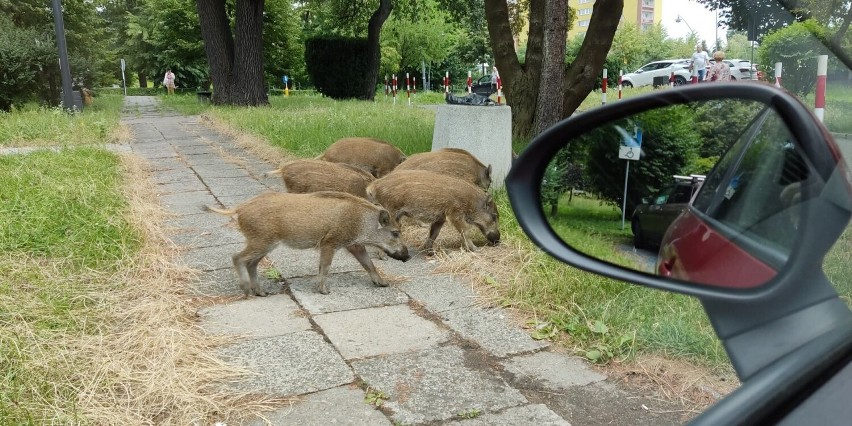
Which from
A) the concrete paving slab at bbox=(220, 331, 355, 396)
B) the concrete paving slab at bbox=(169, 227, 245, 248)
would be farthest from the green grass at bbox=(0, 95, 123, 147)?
the concrete paving slab at bbox=(220, 331, 355, 396)

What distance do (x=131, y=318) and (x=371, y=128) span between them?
7712 mm

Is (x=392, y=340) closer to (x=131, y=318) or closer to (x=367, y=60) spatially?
(x=131, y=318)

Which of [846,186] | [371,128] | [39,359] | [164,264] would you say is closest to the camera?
[846,186]

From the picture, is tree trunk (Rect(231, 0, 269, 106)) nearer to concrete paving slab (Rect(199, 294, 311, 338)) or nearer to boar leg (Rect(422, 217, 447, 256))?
boar leg (Rect(422, 217, 447, 256))

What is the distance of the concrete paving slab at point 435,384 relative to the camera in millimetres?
3145

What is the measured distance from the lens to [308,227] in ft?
15.8

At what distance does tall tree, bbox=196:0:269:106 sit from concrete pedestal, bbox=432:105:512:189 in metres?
11.0

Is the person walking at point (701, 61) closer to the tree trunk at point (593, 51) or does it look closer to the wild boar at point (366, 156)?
the tree trunk at point (593, 51)

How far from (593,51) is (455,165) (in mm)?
4587

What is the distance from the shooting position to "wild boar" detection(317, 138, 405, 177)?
7.54 metres

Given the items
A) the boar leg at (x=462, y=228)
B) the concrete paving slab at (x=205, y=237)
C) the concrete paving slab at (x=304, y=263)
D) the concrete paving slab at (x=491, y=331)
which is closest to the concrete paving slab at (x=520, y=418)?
the concrete paving slab at (x=491, y=331)

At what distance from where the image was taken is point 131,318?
4.06 m

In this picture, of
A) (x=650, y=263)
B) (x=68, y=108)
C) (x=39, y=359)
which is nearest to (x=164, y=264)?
(x=39, y=359)

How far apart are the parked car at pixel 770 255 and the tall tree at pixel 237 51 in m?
16.9
